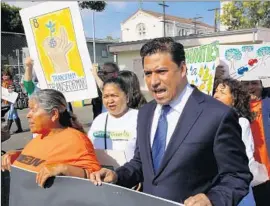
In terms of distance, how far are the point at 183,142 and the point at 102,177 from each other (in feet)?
1.39

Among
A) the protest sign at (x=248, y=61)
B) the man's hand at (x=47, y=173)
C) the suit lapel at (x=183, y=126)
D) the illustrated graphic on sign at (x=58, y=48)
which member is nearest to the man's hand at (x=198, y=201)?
the suit lapel at (x=183, y=126)

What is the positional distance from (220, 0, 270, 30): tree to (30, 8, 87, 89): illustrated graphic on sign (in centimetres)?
2088

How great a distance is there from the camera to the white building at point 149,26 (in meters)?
57.5

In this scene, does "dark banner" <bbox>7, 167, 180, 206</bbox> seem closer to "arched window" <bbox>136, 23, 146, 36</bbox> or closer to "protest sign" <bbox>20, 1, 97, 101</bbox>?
"protest sign" <bbox>20, 1, 97, 101</bbox>

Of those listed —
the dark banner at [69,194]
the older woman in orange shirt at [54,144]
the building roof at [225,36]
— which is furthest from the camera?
the building roof at [225,36]

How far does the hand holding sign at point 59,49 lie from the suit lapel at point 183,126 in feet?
6.26

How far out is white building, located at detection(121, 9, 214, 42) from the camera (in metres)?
57.5

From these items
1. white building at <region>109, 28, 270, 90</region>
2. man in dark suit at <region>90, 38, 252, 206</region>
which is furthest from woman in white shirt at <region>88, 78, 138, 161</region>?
white building at <region>109, 28, 270, 90</region>

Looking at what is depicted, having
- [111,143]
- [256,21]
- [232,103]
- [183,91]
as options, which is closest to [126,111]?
[111,143]

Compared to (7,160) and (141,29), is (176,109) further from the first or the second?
(141,29)

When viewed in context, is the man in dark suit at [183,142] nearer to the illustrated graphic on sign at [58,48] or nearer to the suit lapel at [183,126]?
the suit lapel at [183,126]

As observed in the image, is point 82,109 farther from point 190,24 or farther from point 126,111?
point 190,24

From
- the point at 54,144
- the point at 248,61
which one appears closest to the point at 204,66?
the point at 248,61

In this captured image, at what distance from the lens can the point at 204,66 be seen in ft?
12.6
